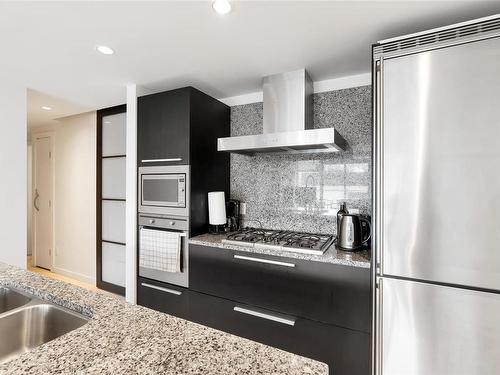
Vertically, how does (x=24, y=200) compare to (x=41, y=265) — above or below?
above

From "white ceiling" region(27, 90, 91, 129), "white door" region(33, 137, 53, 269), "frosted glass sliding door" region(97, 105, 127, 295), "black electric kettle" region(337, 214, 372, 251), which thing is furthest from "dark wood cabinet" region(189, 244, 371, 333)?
"white door" region(33, 137, 53, 269)

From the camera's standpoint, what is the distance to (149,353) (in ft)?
2.22

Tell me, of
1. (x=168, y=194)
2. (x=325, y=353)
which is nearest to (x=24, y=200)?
(x=168, y=194)

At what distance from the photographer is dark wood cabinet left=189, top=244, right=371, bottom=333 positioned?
1.58 m

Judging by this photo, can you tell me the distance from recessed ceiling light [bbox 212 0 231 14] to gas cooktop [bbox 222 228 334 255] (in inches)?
56.9

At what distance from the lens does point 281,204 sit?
2492 millimetres

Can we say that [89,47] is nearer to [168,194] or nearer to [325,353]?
[168,194]

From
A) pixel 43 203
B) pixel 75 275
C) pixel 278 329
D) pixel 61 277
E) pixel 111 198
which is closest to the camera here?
pixel 278 329

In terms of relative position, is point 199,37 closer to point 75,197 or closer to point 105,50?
point 105,50

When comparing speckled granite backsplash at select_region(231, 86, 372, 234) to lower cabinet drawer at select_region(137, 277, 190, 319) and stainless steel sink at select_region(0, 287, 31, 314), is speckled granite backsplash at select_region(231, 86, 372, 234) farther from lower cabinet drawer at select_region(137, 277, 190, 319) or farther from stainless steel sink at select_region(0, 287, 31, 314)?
stainless steel sink at select_region(0, 287, 31, 314)

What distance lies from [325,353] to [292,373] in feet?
4.17

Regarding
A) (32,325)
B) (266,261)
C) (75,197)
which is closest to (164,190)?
(266,261)

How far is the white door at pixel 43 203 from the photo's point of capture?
415 cm

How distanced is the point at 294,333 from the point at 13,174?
2.84 metres
